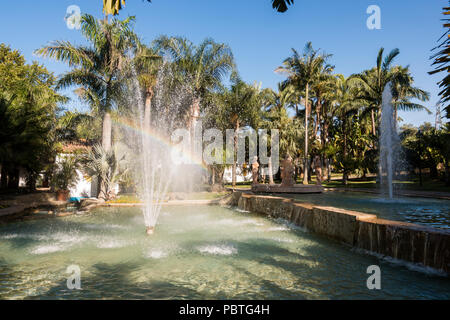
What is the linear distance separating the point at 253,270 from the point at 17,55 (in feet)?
108

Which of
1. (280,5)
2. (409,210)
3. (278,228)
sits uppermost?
(280,5)

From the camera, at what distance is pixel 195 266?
5.22 m

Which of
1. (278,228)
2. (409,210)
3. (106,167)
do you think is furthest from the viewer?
(106,167)

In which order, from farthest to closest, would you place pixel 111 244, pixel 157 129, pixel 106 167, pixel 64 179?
1. pixel 157 129
2. pixel 64 179
3. pixel 106 167
4. pixel 111 244

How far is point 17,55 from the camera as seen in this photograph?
88.5 ft

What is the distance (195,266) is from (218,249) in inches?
48.7

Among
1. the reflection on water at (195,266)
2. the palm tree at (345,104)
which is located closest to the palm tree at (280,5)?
the reflection on water at (195,266)

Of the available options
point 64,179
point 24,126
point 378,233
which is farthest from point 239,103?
point 378,233

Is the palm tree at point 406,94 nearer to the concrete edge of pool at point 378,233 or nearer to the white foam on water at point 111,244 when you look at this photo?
the concrete edge of pool at point 378,233

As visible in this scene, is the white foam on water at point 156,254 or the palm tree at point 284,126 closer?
the white foam on water at point 156,254

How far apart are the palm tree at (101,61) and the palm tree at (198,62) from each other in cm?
487

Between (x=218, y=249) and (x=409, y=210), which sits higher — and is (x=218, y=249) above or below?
below

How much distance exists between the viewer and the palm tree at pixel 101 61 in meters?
15.2

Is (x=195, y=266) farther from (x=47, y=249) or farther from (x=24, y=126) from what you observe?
(x=24, y=126)
